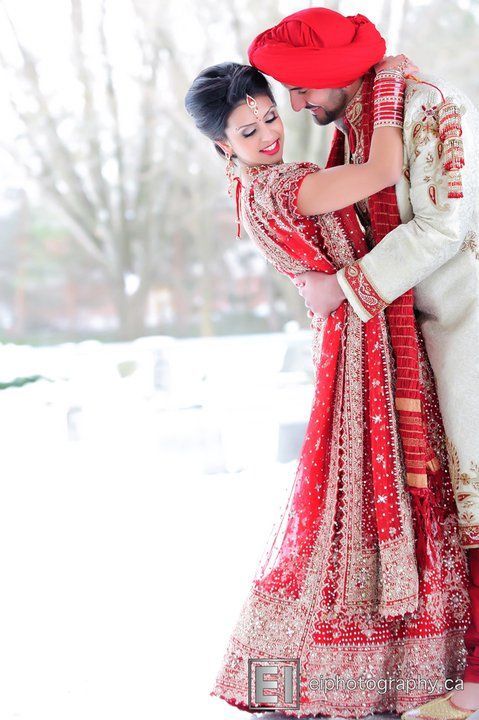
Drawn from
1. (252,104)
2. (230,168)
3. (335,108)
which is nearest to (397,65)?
(335,108)

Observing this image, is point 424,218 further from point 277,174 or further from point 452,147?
point 277,174

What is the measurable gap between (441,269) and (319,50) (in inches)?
18.3

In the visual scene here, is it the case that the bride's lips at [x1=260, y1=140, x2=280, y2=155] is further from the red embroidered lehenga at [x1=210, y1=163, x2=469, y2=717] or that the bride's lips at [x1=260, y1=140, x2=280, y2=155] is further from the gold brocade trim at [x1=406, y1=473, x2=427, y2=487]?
the gold brocade trim at [x1=406, y1=473, x2=427, y2=487]

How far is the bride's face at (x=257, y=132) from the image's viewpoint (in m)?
1.65

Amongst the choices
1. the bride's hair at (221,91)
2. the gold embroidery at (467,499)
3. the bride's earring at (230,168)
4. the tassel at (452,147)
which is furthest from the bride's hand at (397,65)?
the gold embroidery at (467,499)

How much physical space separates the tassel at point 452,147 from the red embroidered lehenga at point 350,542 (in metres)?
0.21

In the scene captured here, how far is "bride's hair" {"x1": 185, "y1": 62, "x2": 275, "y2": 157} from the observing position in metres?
1.64

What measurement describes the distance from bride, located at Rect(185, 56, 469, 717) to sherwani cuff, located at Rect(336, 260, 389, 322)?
0.11 feet

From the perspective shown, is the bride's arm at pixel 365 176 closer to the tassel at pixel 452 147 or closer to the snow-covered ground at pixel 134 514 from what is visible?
the tassel at pixel 452 147

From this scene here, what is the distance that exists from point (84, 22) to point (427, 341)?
6.28 meters

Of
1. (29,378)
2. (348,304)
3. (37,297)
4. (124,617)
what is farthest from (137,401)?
(37,297)

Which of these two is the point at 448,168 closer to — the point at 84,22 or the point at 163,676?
the point at 163,676

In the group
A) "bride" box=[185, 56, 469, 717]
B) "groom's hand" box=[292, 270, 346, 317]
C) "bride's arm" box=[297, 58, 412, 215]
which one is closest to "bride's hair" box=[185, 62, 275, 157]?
"bride" box=[185, 56, 469, 717]

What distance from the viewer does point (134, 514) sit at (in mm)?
3688
